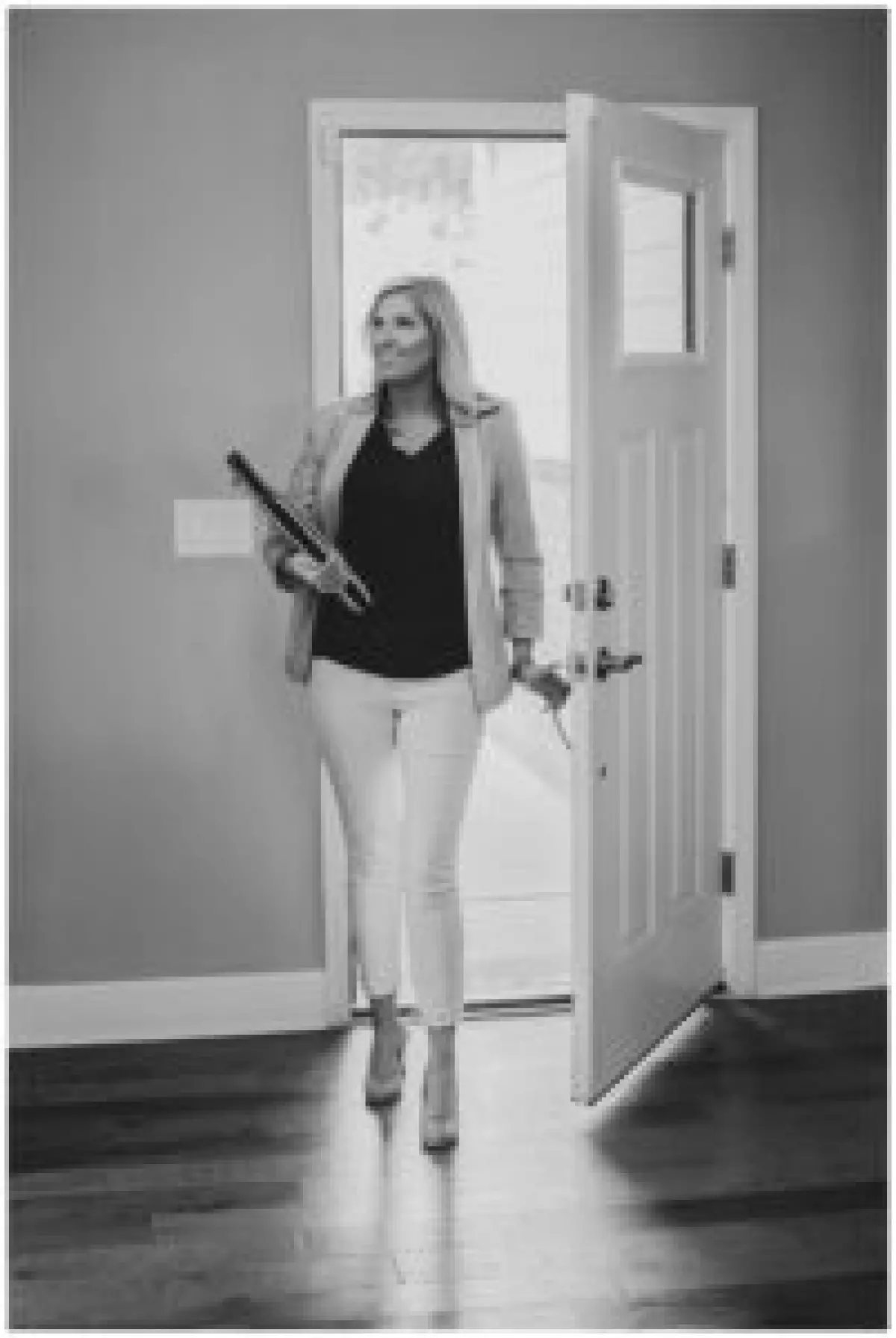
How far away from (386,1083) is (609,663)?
3.17 ft

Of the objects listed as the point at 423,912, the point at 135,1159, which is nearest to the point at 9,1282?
the point at 135,1159

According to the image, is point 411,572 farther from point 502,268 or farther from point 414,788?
point 502,268

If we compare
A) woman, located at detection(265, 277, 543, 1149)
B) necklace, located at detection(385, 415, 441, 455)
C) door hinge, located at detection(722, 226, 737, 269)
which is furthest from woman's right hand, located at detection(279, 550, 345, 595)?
door hinge, located at detection(722, 226, 737, 269)

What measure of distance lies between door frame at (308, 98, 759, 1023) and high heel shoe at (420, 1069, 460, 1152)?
0.76 m

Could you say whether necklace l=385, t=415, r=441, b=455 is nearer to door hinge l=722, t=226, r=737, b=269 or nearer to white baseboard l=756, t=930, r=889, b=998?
door hinge l=722, t=226, r=737, b=269

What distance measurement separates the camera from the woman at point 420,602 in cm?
348

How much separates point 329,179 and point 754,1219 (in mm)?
2362

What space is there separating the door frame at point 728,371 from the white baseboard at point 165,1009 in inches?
3.2

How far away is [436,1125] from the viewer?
3572 millimetres

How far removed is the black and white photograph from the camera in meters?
3.49

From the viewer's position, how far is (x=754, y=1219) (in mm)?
3189

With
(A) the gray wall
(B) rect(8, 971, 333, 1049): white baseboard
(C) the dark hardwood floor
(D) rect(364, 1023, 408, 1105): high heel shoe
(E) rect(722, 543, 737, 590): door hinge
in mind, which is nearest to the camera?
(C) the dark hardwood floor

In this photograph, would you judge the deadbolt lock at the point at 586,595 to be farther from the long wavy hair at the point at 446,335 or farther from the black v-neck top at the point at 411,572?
the long wavy hair at the point at 446,335

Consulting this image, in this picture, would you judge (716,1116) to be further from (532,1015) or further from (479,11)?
(479,11)
